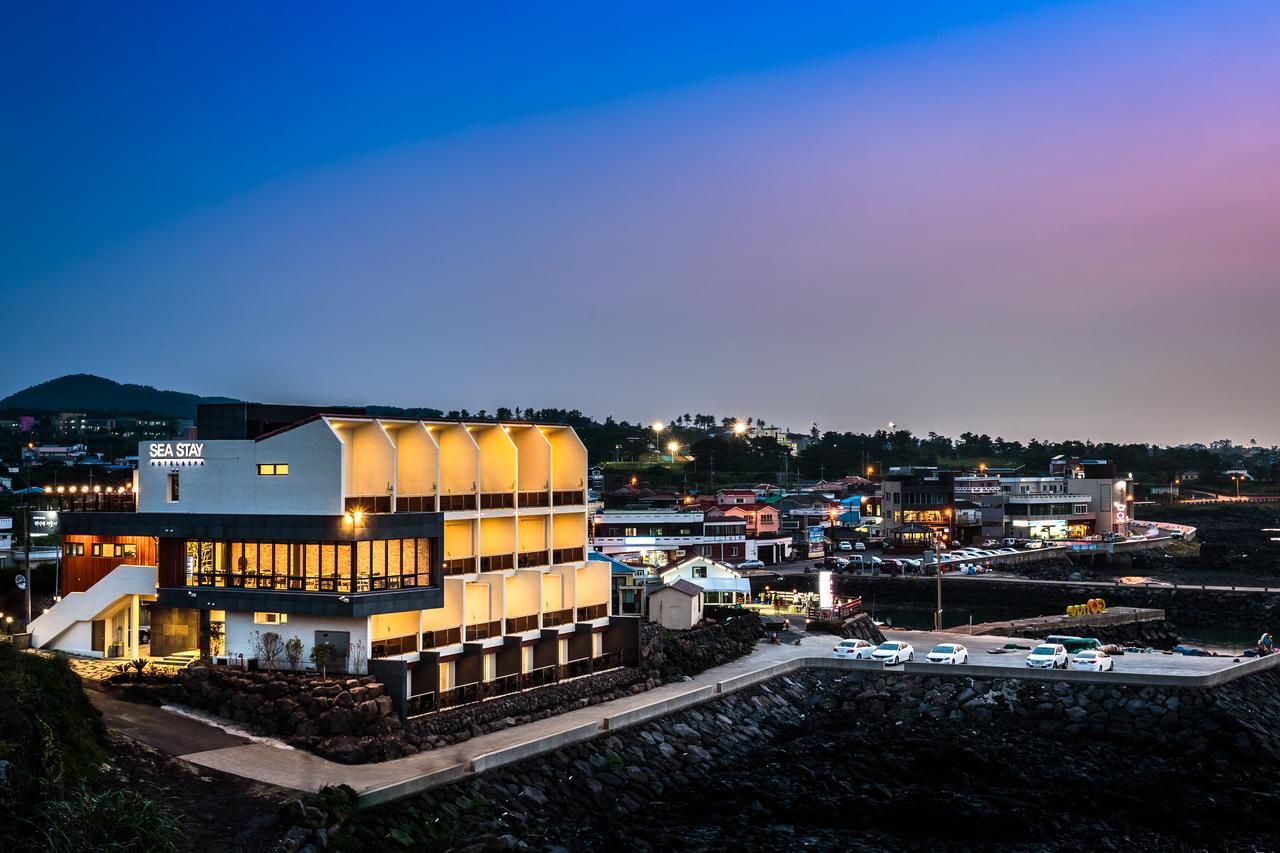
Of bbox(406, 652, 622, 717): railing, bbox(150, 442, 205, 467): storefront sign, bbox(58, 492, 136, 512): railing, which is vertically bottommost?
bbox(406, 652, 622, 717): railing

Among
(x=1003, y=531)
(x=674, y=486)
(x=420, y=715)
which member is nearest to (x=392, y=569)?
(x=420, y=715)

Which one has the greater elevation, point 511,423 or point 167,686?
point 511,423

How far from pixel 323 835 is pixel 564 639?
713 inches

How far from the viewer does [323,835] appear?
80.4 ft

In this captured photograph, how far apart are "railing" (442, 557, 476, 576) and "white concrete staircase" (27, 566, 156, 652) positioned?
29.0 feet

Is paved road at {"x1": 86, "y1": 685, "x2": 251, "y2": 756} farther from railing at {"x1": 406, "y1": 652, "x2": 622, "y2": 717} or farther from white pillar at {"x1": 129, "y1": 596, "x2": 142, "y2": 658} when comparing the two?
railing at {"x1": 406, "y1": 652, "x2": 622, "y2": 717}

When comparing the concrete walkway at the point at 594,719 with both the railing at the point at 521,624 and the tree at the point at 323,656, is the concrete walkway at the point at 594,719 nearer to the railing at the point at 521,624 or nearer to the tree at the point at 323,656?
the tree at the point at 323,656

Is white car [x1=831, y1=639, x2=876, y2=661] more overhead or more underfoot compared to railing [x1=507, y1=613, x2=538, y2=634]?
more underfoot

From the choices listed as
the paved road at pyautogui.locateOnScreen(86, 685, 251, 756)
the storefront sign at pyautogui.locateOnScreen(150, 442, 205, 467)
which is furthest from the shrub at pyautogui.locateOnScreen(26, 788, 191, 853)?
the storefront sign at pyautogui.locateOnScreen(150, 442, 205, 467)

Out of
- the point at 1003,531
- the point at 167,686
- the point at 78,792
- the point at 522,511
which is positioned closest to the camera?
the point at 78,792

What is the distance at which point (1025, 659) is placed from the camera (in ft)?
156

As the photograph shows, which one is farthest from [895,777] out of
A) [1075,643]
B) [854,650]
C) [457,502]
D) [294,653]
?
[1075,643]

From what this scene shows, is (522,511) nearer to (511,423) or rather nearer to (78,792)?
(511,423)

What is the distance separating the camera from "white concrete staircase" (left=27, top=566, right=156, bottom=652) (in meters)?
37.2
